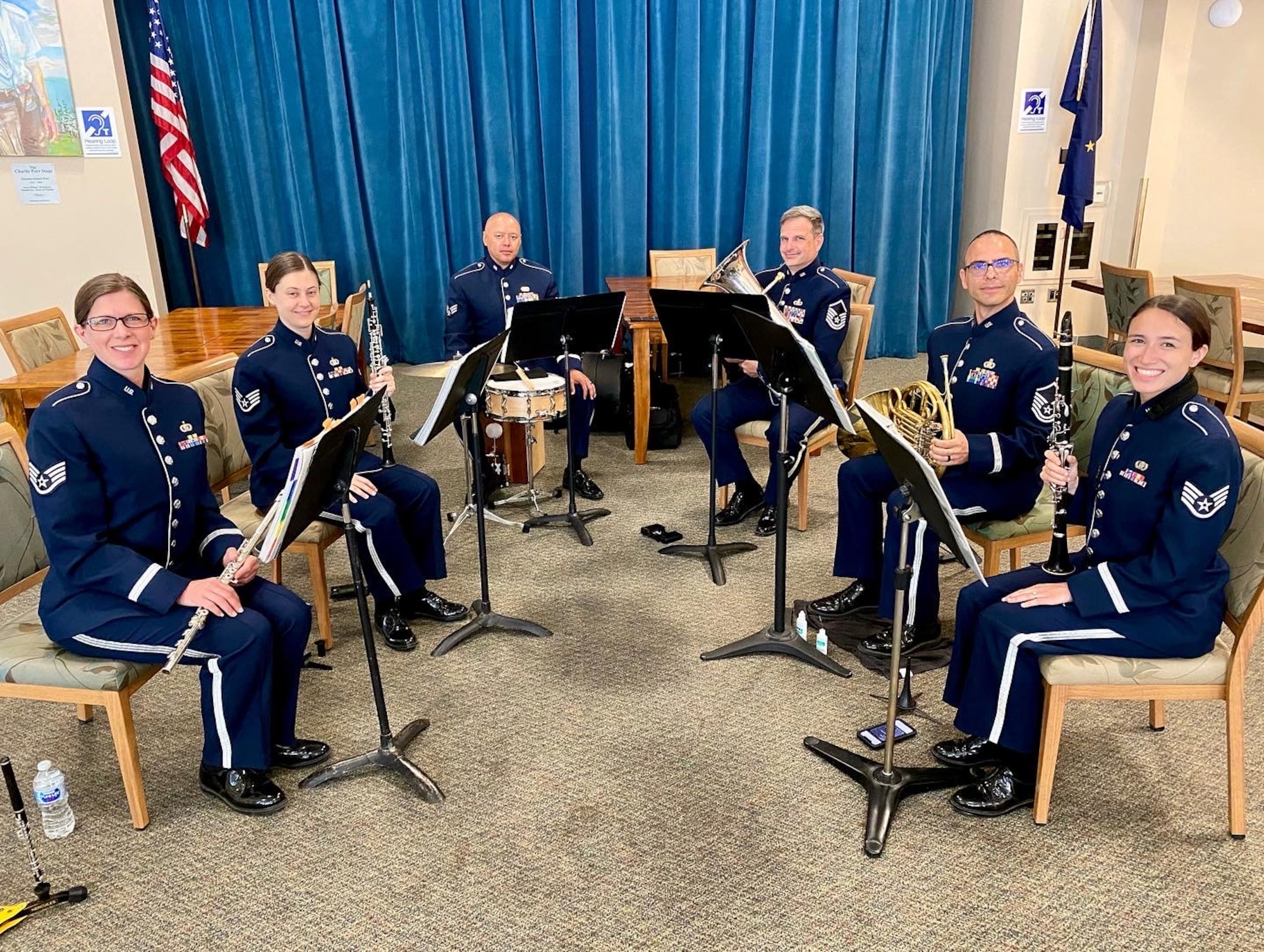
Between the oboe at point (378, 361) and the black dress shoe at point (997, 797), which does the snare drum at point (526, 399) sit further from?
the black dress shoe at point (997, 797)

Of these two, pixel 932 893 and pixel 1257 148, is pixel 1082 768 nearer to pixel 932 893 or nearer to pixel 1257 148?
pixel 932 893

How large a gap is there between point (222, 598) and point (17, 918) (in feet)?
2.65

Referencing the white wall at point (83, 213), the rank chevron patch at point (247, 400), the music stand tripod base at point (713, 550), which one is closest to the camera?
the rank chevron patch at point (247, 400)

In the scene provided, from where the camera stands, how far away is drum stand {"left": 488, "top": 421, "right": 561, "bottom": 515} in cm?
454

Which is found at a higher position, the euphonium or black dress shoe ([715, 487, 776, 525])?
the euphonium

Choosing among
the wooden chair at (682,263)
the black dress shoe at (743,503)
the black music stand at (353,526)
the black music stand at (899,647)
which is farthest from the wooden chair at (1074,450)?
the wooden chair at (682,263)

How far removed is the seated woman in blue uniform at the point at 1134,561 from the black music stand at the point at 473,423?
1.57 m

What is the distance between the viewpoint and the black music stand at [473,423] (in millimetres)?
2920

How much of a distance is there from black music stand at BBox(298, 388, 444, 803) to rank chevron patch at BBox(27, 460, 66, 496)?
0.57 m

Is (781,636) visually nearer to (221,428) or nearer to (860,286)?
(221,428)

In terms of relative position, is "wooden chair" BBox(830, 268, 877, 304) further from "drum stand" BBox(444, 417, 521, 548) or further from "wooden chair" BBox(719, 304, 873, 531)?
"drum stand" BBox(444, 417, 521, 548)

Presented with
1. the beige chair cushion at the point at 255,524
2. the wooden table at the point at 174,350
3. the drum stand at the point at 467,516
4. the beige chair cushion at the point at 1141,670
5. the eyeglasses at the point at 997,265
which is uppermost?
the eyeglasses at the point at 997,265

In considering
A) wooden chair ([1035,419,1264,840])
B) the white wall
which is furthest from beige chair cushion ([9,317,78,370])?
wooden chair ([1035,419,1264,840])

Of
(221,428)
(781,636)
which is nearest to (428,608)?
(221,428)
